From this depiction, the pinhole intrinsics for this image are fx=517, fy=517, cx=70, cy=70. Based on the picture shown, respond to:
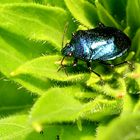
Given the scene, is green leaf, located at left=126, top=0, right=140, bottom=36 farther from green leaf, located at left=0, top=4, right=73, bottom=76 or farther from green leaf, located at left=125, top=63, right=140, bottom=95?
green leaf, located at left=0, top=4, right=73, bottom=76

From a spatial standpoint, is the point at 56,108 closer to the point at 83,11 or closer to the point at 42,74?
the point at 42,74

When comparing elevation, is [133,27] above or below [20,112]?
above

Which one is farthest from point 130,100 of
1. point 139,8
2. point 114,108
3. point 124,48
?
point 139,8

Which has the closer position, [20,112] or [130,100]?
[130,100]

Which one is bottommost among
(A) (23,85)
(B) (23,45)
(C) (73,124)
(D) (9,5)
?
(C) (73,124)

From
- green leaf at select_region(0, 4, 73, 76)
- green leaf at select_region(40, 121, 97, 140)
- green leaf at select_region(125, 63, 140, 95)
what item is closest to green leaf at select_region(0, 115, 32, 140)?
green leaf at select_region(40, 121, 97, 140)

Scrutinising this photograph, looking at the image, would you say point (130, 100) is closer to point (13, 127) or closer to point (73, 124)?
point (73, 124)
